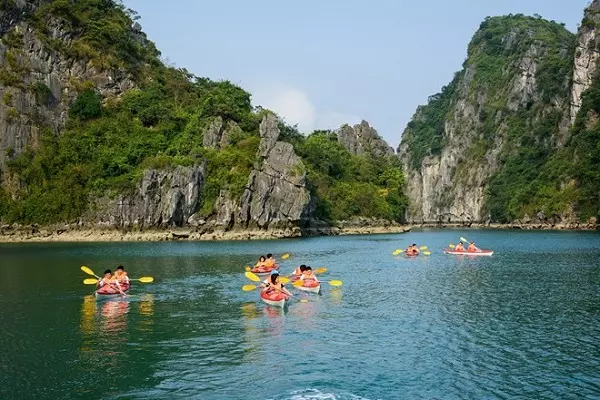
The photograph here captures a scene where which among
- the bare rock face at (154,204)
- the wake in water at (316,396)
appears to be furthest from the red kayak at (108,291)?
the bare rock face at (154,204)

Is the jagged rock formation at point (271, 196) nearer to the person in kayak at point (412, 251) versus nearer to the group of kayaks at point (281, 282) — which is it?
the person in kayak at point (412, 251)

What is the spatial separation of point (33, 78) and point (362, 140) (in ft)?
245

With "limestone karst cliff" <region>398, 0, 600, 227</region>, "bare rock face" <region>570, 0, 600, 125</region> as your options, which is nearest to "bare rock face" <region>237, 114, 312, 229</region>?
"limestone karst cliff" <region>398, 0, 600, 227</region>

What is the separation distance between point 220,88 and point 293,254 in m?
51.4

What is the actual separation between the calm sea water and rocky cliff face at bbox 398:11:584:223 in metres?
93.8

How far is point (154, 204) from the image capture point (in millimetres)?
74500

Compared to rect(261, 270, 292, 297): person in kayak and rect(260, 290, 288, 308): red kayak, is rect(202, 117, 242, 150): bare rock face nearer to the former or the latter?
rect(261, 270, 292, 297): person in kayak

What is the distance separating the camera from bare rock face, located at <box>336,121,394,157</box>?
132750 millimetres

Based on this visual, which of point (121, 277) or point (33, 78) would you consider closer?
point (121, 277)

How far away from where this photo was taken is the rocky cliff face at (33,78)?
3022 inches

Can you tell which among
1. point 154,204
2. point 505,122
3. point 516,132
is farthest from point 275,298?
point 505,122

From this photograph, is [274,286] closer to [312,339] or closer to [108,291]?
[312,339]

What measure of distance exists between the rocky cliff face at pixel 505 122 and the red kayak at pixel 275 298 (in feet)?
324

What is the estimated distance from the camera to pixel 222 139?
282 ft
